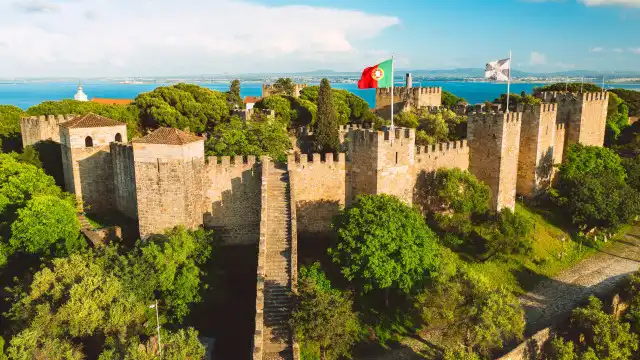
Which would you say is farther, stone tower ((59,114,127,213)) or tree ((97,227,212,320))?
stone tower ((59,114,127,213))

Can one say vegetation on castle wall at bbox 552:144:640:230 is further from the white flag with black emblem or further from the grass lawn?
the white flag with black emblem

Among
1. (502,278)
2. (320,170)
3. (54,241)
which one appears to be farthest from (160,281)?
(502,278)

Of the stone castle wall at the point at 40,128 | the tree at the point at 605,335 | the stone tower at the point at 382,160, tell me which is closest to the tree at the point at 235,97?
the stone castle wall at the point at 40,128

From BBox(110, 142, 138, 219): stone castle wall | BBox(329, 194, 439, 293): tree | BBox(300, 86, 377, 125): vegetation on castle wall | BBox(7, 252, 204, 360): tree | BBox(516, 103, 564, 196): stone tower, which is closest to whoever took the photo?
BBox(7, 252, 204, 360): tree

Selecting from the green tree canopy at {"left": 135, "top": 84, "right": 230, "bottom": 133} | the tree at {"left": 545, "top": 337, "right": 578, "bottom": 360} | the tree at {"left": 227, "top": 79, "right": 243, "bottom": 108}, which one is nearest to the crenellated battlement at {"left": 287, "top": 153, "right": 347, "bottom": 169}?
the tree at {"left": 545, "top": 337, "right": 578, "bottom": 360}

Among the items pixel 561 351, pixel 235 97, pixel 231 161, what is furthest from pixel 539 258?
pixel 235 97

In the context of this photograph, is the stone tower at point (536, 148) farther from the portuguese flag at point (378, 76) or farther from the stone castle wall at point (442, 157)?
the portuguese flag at point (378, 76)

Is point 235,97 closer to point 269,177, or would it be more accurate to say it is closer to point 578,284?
point 269,177

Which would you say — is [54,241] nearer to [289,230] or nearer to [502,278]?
[289,230]
